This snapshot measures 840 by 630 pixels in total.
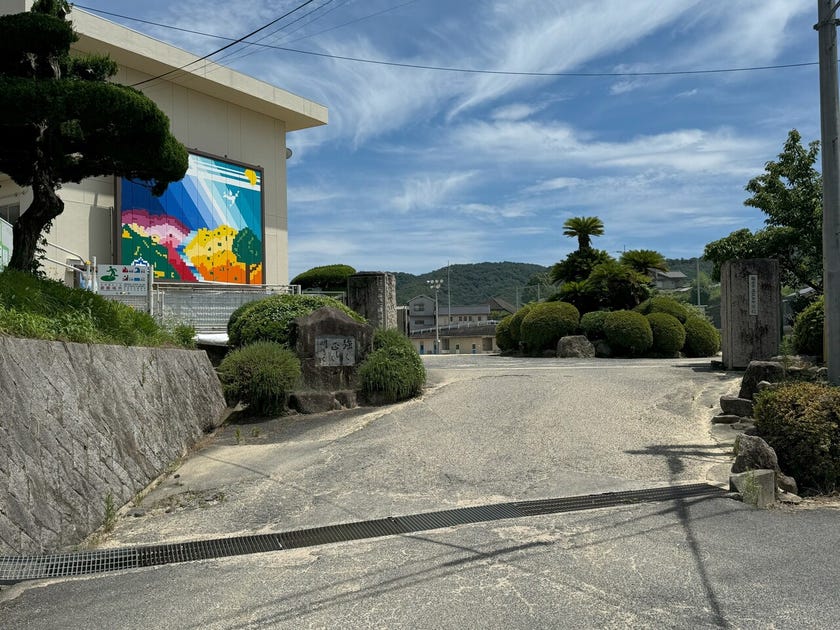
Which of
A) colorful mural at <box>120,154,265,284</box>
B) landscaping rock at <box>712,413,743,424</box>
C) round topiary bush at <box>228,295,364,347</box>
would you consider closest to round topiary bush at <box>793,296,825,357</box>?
landscaping rock at <box>712,413,743,424</box>

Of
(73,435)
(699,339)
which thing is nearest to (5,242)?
(73,435)

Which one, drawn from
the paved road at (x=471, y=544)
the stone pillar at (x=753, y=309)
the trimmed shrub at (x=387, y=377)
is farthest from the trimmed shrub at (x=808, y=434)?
the stone pillar at (x=753, y=309)

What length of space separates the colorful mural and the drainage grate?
53.5 ft

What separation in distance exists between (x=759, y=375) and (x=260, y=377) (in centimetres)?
753

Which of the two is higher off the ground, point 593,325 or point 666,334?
point 593,325

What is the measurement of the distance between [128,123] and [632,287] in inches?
763

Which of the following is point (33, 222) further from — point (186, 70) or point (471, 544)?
point (186, 70)

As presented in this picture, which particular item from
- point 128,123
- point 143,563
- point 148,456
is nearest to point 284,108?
point 128,123

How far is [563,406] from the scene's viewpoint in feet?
34.6

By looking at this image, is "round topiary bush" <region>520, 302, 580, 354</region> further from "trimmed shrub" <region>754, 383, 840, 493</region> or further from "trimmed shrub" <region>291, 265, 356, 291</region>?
"trimmed shrub" <region>754, 383, 840, 493</region>

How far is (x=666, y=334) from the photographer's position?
2083 cm

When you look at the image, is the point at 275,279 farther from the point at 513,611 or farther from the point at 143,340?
the point at 513,611

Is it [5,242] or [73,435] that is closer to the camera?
[73,435]

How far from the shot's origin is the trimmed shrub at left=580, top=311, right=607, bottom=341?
21.8 meters
